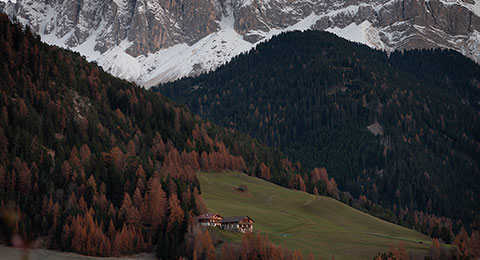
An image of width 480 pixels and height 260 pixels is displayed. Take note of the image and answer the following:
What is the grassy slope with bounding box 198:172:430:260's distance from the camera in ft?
377

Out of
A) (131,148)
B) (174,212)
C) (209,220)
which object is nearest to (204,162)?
(131,148)

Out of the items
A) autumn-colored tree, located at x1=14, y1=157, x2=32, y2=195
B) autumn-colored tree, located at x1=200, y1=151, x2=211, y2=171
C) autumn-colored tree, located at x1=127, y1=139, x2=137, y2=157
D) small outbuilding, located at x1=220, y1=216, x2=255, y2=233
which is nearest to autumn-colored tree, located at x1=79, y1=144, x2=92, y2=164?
autumn-colored tree, located at x1=14, y1=157, x2=32, y2=195

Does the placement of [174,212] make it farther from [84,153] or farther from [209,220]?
[84,153]

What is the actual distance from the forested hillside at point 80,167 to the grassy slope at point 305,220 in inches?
396

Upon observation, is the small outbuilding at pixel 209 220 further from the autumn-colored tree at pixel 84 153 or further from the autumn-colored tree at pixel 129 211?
the autumn-colored tree at pixel 84 153

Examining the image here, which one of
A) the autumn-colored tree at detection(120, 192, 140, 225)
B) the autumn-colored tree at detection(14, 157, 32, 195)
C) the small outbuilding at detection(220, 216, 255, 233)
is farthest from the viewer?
the autumn-colored tree at detection(14, 157, 32, 195)

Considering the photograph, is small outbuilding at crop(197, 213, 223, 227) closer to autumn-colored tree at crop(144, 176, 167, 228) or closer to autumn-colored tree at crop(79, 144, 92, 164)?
autumn-colored tree at crop(144, 176, 167, 228)

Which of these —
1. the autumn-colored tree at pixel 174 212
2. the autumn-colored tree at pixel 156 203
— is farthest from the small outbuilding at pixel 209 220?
the autumn-colored tree at pixel 156 203

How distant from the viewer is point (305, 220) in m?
148

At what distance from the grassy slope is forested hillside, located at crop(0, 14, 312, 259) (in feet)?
33.0

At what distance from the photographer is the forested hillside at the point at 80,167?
358 feet

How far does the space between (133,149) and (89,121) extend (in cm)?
1408

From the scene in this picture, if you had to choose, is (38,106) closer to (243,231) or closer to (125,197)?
(125,197)

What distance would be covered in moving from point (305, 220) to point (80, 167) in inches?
2012
